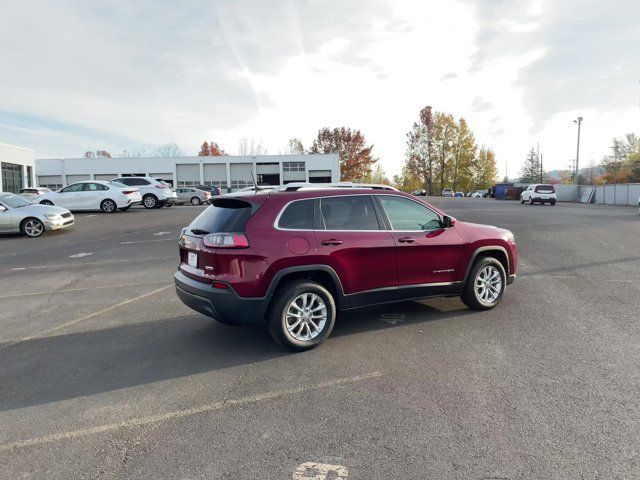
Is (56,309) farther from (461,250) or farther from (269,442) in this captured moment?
(461,250)

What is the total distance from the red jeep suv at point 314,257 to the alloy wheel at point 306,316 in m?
0.01

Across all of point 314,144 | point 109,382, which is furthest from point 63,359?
point 314,144

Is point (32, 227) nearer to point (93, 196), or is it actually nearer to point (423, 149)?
point (93, 196)

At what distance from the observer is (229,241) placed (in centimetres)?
423

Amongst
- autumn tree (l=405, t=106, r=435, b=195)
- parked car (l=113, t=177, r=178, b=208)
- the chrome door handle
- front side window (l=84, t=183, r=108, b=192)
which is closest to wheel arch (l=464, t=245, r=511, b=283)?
the chrome door handle

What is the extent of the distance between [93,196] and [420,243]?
66.1 ft

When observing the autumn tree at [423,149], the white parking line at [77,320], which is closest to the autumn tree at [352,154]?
the autumn tree at [423,149]

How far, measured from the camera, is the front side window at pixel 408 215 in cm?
513

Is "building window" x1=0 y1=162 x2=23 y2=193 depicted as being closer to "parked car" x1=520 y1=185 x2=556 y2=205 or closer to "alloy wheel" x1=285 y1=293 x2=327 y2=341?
"alloy wheel" x1=285 y1=293 x2=327 y2=341

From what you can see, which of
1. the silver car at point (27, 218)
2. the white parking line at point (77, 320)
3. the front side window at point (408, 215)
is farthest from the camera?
the silver car at point (27, 218)

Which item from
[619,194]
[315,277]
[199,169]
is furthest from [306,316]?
[199,169]

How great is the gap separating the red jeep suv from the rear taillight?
0.01m

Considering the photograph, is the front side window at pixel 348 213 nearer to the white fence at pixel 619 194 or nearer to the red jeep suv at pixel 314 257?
the red jeep suv at pixel 314 257

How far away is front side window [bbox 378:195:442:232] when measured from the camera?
5133 mm
